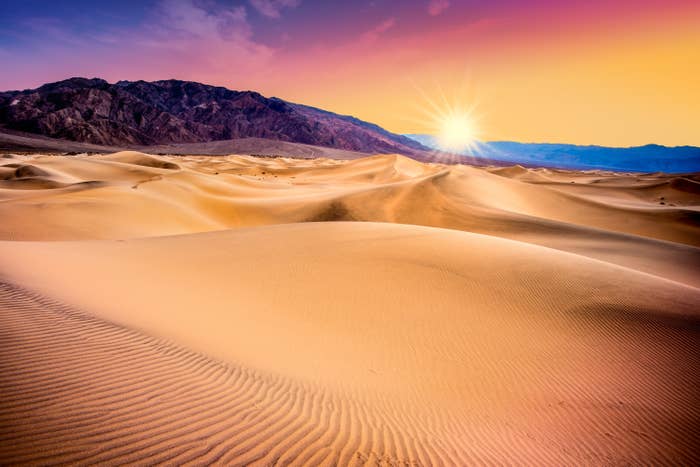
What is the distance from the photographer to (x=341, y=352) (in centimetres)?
487

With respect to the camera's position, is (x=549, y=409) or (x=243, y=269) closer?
(x=549, y=409)

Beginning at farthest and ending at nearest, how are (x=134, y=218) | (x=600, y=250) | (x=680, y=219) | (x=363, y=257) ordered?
(x=680, y=219) → (x=134, y=218) → (x=600, y=250) → (x=363, y=257)

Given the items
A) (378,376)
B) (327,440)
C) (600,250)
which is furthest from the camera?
(600,250)

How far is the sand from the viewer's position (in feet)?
8.43

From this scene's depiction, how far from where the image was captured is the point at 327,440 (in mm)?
2697

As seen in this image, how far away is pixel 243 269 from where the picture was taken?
7898 mm

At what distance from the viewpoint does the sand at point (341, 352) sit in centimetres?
257

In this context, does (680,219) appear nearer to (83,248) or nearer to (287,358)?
(287,358)

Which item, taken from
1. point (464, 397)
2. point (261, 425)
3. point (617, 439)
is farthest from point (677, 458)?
point (261, 425)

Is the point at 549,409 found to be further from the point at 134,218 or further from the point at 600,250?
the point at 134,218

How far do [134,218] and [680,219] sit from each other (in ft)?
98.9

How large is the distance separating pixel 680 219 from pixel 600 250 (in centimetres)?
1298

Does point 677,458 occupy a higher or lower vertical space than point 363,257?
lower

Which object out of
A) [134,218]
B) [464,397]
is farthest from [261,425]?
[134,218]
